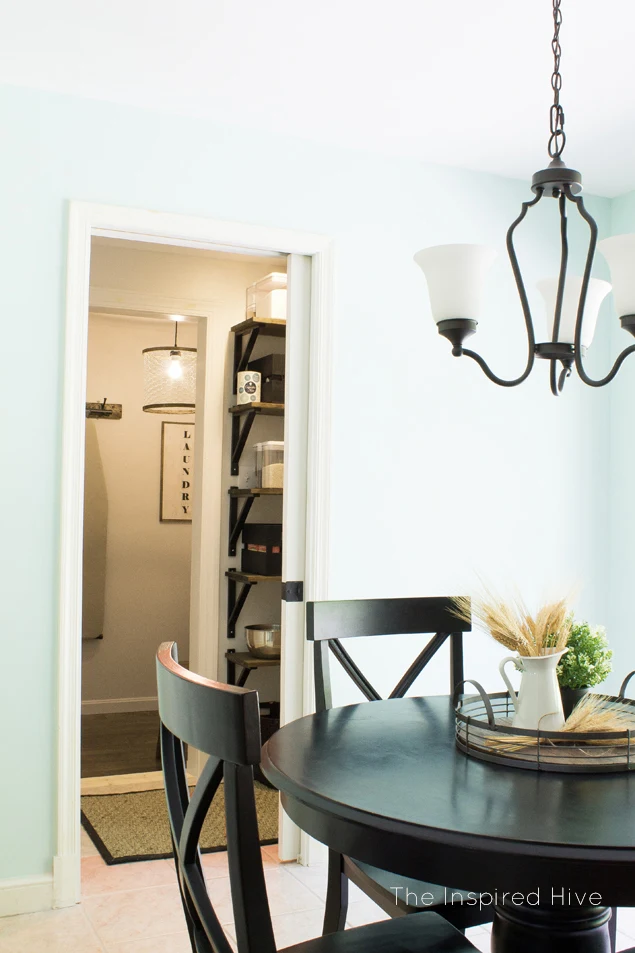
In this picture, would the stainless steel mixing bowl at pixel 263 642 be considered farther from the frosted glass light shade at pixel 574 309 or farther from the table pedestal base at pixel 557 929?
the table pedestal base at pixel 557 929

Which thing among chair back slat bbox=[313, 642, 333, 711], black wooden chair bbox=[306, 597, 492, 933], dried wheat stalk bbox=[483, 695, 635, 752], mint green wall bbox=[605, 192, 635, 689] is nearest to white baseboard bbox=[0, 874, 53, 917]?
black wooden chair bbox=[306, 597, 492, 933]

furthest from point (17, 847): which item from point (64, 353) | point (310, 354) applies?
point (310, 354)

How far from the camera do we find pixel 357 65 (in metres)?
2.58

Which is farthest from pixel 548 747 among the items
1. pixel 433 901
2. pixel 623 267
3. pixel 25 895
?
pixel 25 895

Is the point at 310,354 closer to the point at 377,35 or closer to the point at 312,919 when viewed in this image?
the point at 377,35

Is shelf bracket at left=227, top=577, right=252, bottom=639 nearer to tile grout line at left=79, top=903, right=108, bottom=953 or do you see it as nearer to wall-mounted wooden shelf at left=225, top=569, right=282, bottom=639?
wall-mounted wooden shelf at left=225, top=569, right=282, bottom=639

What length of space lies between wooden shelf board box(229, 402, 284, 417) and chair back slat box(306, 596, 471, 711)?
5.63 feet

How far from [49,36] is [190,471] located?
367cm

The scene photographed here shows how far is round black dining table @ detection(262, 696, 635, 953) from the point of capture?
116cm

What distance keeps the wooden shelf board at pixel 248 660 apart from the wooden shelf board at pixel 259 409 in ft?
3.68

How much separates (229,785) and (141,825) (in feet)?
8.21

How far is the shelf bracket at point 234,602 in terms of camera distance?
13.4 ft

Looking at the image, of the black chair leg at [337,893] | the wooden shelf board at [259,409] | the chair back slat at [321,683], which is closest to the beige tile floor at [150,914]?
the black chair leg at [337,893]

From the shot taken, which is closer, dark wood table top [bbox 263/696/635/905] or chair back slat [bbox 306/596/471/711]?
dark wood table top [bbox 263/696/635/905]
